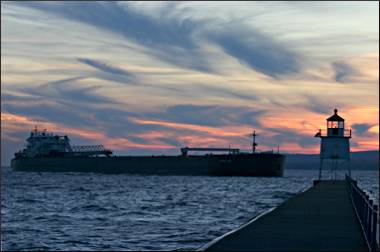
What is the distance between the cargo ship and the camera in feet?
414

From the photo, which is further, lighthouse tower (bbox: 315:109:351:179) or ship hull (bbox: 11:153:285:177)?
ship hull (bbox: 11:153:285:177)

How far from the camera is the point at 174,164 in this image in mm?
133250

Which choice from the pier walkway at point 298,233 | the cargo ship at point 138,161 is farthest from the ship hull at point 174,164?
the pier walkway at point 298,233

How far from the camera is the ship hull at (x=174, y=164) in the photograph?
412 ft

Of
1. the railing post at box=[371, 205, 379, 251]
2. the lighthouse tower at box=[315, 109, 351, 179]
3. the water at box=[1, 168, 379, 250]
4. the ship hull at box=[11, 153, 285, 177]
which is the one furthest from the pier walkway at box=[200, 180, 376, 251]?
the ship hull at box=[11, 153, 285, 177]

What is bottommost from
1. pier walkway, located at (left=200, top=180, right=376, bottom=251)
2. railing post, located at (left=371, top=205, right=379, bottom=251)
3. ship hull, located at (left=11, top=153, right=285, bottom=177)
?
pier walkway, located at (left=200, top=180, right=376, bottom=251)

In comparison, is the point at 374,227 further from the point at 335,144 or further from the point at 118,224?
the point at 335,144

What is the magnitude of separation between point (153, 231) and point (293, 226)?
25.4 ft

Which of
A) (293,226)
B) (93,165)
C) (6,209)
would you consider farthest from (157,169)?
(293,226)

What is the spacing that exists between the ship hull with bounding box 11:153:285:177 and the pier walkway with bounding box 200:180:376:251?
104237 mm

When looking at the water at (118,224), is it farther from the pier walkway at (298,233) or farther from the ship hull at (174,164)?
the ship hull at (174,164)

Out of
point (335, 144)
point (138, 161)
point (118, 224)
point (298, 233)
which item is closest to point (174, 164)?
point (138, 161)

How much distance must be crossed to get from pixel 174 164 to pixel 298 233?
119 meters

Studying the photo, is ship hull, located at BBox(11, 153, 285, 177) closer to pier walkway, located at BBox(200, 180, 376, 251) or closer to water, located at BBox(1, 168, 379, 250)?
water, located at BBox(1, 168, 379, 250)
